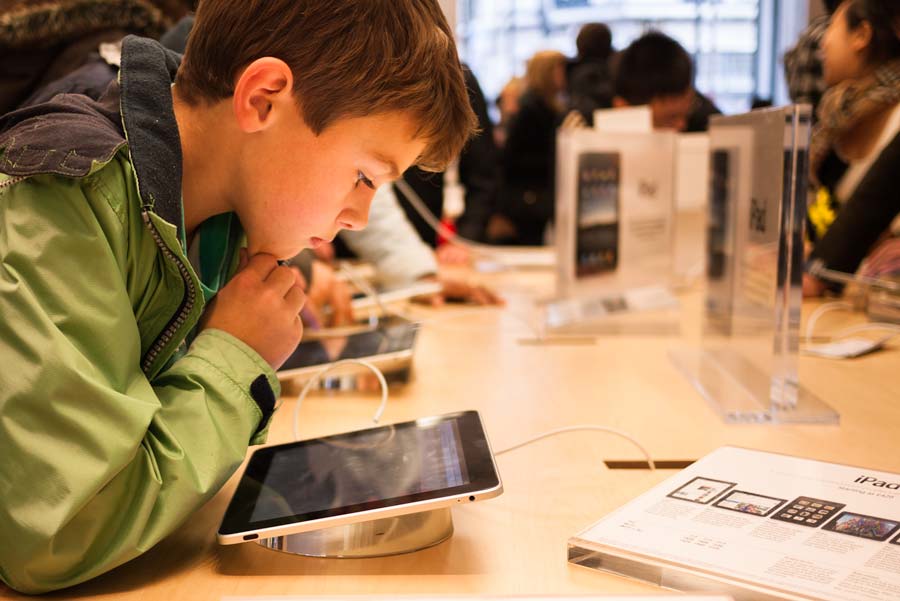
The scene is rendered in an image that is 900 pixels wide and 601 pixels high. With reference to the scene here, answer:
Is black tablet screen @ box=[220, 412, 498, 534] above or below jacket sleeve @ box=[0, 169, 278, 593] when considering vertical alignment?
below

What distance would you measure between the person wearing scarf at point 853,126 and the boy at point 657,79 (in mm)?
350

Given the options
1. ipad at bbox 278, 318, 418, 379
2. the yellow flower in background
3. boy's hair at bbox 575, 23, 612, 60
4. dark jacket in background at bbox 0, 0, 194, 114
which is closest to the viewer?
ipad at bbox 278, 318, 418, 379

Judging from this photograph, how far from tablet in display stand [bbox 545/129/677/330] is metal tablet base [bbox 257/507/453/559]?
1124mm

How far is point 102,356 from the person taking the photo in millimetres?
Result: 707

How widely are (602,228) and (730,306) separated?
60cm

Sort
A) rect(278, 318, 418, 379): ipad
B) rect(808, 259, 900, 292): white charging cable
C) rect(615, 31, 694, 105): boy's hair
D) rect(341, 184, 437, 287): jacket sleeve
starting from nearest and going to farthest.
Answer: rect(278, 318, 418, 379): ipad → rect(808, 259, 900, 292): white charging cable → rect(341, 184, 437, 287): jacket sleeve → rect(615, 31, 694, 105): boy's hair

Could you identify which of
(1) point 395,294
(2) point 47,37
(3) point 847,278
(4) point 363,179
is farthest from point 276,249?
(3) point 847,278

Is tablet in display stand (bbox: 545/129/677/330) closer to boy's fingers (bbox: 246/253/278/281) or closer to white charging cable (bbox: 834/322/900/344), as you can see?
white charging cable (bbox: 834/322/900/344)

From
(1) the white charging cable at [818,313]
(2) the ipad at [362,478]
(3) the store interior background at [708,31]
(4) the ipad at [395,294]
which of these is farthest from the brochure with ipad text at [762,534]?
(3) the store interior background at [708,31]

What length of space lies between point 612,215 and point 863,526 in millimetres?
1277

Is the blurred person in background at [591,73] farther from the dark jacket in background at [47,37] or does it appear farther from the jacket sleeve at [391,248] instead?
the dark jacket in background at [47,37]

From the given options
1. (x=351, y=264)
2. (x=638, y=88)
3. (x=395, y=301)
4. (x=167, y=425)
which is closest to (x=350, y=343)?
(x=395, y=301)

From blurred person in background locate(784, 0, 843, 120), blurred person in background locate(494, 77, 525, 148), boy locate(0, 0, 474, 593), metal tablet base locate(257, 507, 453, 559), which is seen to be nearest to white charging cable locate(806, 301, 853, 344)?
boy locate(0, 0, 474, 593)

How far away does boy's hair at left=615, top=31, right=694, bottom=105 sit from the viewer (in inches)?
103
